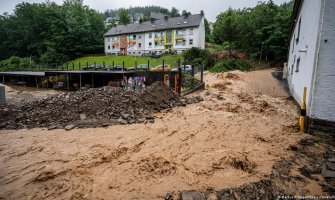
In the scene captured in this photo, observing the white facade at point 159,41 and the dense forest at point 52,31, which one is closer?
the white facade at point 159,41

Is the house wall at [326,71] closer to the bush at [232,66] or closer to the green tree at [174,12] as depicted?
the bush at [232,66]

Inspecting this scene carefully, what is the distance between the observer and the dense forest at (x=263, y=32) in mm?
26969

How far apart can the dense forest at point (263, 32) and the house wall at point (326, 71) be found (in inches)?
943

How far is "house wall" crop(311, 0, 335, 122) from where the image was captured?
5.75 meters

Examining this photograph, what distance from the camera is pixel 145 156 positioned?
539 cm

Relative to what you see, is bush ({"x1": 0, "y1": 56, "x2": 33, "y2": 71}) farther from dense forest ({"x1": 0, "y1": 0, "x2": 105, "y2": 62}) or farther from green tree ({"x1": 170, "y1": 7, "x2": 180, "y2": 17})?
green tree ({"x1": 170, "y1": 7, "x2": 180, "y2": 17})

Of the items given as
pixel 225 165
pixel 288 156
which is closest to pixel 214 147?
pixel 225 165

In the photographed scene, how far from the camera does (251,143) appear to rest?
6023 mm

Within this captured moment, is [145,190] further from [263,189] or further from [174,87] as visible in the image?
[174,87]

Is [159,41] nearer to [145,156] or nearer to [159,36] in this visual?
[159,36]

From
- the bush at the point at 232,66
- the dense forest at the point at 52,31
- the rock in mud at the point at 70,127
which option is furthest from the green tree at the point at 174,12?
the rock in mud at the point at 70,127

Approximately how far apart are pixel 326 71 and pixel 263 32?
28.3m

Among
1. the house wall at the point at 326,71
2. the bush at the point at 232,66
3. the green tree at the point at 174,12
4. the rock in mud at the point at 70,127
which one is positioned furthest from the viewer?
the green tree at the point at 174,12

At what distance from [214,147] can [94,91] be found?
776 centimetres
